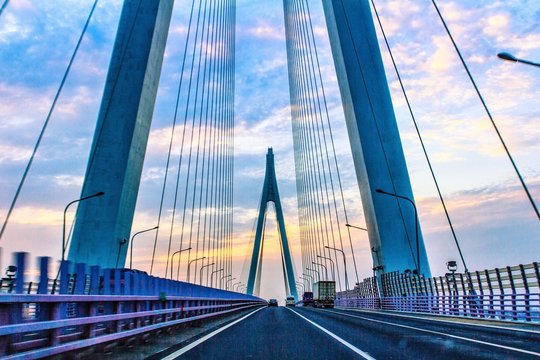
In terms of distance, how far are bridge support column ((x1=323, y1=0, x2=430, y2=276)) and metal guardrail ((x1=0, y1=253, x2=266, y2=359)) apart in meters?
27.8

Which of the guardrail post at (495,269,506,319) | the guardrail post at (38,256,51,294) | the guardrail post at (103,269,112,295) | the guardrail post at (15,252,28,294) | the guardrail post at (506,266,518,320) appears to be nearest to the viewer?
the guardrail post at (15,252,28,294)

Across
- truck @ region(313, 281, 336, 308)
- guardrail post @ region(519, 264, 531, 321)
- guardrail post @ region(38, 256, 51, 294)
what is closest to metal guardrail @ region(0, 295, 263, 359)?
guardrail post @ region(38, 256, 51, 294)

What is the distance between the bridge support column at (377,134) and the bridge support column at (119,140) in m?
13.8

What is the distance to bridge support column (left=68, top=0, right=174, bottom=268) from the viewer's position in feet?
92.0

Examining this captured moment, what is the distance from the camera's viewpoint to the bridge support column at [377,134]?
3781 centimetres

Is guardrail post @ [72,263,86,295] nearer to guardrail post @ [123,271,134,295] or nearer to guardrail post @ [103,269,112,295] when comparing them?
guardrail post @ [103,269,112,295]

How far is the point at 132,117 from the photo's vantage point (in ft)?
95.1

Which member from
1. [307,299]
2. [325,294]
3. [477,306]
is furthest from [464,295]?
[307,299]

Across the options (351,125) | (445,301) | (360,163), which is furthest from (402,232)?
(445,301)

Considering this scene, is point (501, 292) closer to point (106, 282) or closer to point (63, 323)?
point (106, 282)

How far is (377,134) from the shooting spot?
1495 inches

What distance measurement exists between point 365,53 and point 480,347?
3050 centimetres

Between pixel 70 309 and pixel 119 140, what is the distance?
64.6 feet

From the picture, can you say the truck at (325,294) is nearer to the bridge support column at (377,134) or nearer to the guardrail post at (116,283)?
the bridge support column at (377,134)
